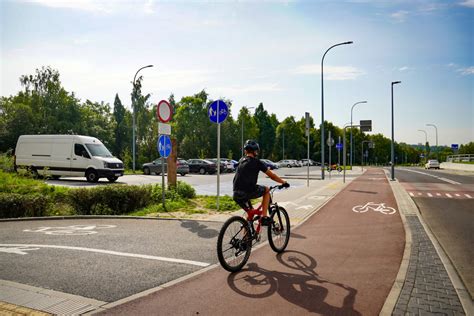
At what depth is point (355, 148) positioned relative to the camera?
4203 inches

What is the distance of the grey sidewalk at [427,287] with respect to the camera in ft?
12.0

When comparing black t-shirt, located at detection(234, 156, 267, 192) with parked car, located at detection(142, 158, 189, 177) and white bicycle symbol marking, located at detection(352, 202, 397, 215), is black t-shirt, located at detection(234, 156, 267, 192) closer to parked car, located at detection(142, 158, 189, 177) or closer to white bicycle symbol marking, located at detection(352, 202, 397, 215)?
white bicycle symbol marking, located at detection(352, 202, 397, 215)

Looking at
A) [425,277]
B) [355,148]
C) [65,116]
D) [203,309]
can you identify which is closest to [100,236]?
[203,309]

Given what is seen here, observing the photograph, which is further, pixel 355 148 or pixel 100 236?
pixel 355 148

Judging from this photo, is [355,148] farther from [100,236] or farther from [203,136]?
[100,236]

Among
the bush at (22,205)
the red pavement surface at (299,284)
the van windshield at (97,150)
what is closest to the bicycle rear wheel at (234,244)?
the red pavement surface at (299,284)

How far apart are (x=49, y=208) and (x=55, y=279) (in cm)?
593

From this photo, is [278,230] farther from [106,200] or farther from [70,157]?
[70,157]

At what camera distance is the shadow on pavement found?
718 cm

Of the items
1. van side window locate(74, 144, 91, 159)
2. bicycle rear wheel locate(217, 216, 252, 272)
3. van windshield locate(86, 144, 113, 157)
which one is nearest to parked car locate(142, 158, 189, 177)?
van windshield locate(86, 144, 113, 157)

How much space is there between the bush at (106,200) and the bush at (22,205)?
2.46ft

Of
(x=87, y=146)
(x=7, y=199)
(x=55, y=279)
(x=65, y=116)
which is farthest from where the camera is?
(x=65, y=116)

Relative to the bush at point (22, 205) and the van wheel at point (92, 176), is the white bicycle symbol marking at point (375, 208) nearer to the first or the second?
the bush at point (22, 205)

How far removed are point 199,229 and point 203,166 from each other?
26.8 metres
